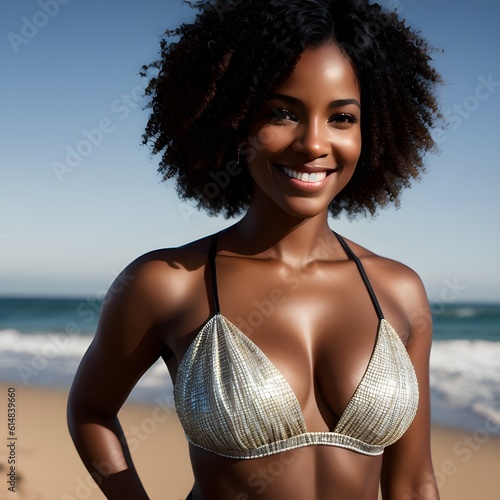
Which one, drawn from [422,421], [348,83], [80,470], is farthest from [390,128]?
[80,470]

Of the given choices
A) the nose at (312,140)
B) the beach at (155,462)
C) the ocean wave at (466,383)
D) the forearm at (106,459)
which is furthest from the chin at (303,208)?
the ocean wave at (466,383)

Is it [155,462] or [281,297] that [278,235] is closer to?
[281,297]

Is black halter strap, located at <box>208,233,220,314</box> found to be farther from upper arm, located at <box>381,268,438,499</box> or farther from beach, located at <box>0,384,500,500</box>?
beach, located at <box>0,384,500,500</box>

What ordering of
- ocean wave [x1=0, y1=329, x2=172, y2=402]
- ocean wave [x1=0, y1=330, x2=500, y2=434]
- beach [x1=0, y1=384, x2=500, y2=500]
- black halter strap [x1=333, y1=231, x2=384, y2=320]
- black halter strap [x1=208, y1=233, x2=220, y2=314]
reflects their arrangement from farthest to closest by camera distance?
ocean wave [x1=0, y1=329, x2=172, y2=402]
ocean wave [x1=0, y1=330, x2=500, y2=434]
beach [x1=0, y1=384, x2=500, y2=500]
black halter strap [x1=333, y1=231, x2=384, y2=320]
black halter strap [x1=208, y1=233, x2=220, y2=314]

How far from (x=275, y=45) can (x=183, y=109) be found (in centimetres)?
41

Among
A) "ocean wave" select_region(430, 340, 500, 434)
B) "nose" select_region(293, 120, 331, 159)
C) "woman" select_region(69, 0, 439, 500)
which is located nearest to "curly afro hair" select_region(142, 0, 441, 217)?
"woman" select_region(69, 0, 439, 500)

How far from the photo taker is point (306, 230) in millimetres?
2293

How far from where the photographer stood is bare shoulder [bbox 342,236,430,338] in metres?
2.32

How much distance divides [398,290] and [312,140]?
0.64 meters

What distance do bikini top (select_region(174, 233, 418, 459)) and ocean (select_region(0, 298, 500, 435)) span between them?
6450mm

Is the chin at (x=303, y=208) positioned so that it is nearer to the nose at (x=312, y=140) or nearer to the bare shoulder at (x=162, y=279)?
the nose at (x=312, y=140)

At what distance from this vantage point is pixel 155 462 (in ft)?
22.7

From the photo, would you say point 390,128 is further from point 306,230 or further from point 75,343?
point 75,343

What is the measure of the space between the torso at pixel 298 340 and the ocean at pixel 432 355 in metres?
6.44
